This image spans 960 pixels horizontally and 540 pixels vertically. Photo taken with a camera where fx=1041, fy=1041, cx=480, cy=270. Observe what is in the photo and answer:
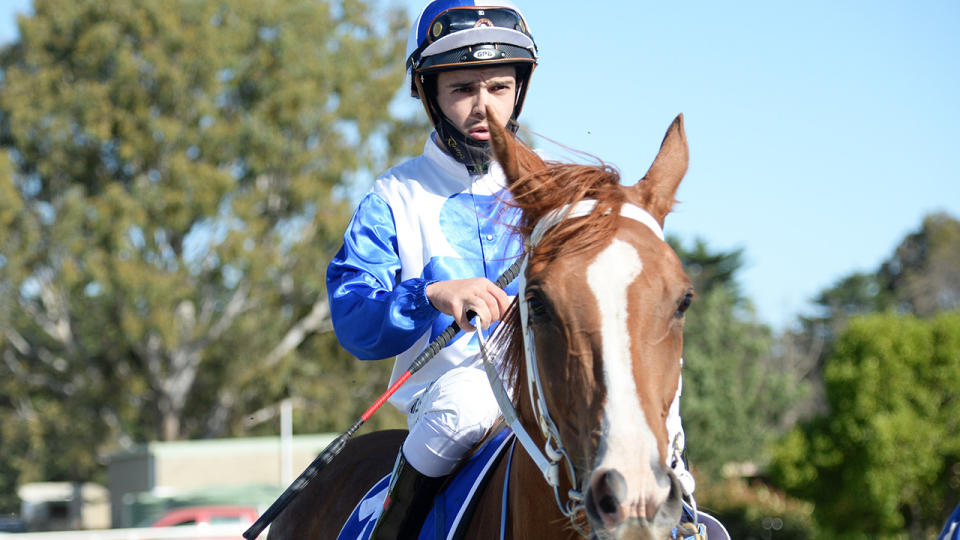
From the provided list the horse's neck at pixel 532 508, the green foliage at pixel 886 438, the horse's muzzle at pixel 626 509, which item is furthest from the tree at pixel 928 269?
the horse's muzzle at pixel 626 509

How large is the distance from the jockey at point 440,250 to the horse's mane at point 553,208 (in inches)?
2.7

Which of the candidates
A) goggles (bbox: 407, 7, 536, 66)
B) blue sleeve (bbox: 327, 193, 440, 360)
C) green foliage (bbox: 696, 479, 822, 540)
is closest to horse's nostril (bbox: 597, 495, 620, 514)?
blue sleeve (bbox: 327, 193, 440, 360)

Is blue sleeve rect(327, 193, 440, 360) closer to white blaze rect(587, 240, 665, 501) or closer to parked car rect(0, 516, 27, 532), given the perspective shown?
white blaze rect(587, 240, 665, 501)

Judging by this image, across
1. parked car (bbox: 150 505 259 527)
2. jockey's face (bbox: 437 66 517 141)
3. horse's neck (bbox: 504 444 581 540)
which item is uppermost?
jockey's face (bbox: 437 66 517 141)

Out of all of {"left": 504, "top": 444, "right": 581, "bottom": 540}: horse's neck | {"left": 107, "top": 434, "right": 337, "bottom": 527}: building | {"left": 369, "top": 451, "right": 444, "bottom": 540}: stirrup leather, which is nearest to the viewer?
{"left": 504, "top": 444, "right": 581, "bottom": 540}: horse's neck

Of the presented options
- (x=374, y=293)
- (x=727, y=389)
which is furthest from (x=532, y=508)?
(x=727, y=389)

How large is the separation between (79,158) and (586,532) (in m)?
29.3

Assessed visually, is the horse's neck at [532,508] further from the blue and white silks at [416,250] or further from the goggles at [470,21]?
the goggles at [470,21]

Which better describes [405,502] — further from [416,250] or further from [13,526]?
[13,526]

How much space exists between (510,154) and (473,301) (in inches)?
15.4

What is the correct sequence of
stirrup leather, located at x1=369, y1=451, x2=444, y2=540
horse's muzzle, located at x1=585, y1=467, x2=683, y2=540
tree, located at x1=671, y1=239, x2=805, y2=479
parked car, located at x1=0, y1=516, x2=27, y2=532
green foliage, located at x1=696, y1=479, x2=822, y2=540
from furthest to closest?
parked car, located at x1=0, y1=516, x2=27, y2=532 → tree, located at x1=671, y1=239, x2=805, y2=479 → green foliage, located at x1=696, y1=479, x2=822, y2=540 → stirrup leather, located at x1=369, y1=451, x2=444, y2=540 → horse's muzzle, located at x1=585, y1=467, x2=683, y2=540

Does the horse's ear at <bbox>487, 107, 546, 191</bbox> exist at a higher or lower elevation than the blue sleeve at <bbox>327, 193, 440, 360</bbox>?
higher

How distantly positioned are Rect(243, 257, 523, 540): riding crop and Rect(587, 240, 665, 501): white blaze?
1.58ft

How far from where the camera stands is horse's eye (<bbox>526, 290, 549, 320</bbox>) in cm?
238
